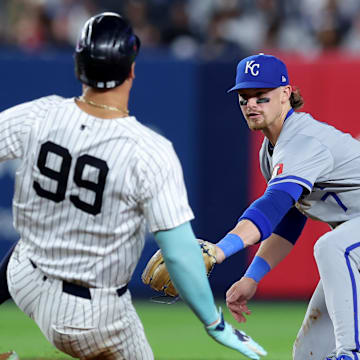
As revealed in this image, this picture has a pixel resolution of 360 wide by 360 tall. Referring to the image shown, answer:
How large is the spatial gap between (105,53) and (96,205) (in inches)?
22.9

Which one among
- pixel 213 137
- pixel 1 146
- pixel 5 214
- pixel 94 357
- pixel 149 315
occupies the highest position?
pixel 1 146

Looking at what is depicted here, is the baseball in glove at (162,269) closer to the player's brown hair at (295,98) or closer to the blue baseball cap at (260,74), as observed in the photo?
the blue baseball cap at (260,74)

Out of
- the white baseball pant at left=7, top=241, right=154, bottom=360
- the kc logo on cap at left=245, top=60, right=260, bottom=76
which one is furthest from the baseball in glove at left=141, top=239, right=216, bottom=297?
the kc logo on cap at left=245, top=60, right=260, bottom=76

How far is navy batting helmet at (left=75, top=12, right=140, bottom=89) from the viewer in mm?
3273

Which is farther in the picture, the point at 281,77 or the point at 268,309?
the point at 268,309

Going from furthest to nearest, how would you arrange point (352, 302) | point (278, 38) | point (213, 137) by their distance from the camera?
point (278, 38), point (213, 137), point (352, 302)

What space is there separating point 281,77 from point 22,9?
22.6 ft

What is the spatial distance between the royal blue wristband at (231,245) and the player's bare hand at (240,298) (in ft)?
2.23

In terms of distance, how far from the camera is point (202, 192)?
8.98 m

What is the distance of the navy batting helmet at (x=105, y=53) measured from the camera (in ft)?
10.7

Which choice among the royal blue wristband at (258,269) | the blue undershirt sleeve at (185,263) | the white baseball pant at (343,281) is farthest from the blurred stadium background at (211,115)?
the blue undershirt sleeve at (185,263)

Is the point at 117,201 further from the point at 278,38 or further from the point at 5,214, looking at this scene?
the point at 278,38

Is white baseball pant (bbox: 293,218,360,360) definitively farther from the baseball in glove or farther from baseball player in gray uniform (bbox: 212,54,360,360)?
the baseball in glove

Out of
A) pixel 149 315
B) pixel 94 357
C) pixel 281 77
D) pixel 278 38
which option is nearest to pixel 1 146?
pixel 94 357
